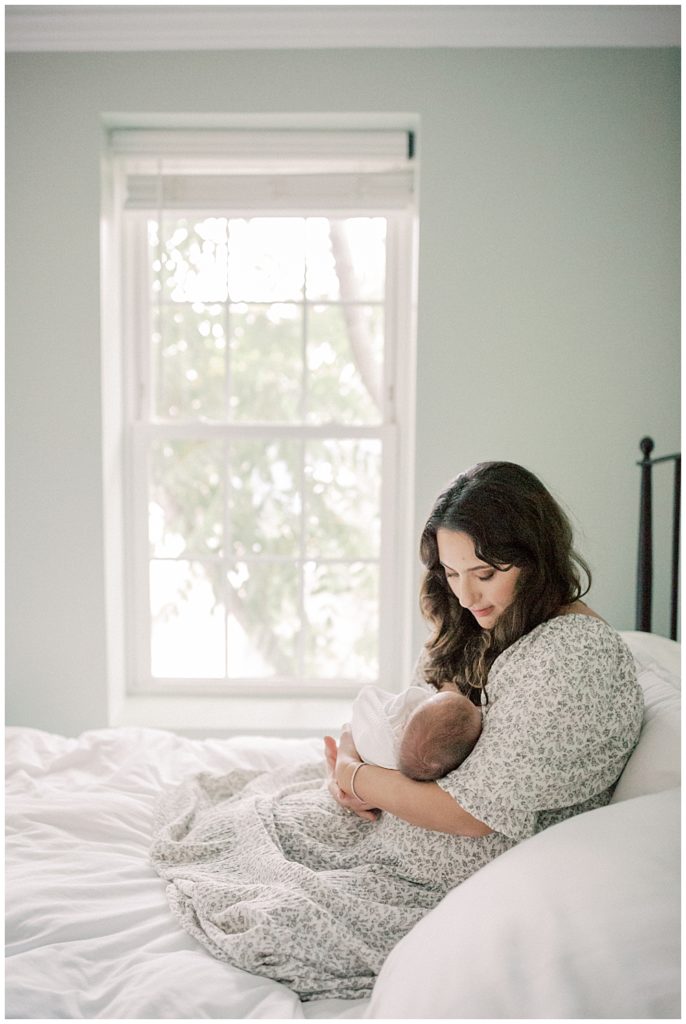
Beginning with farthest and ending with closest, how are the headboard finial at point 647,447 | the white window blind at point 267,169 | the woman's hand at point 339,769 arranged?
the white window blind at point 267,169 → the headboard finial at point 647,447 → the woman's hand at point 339,769

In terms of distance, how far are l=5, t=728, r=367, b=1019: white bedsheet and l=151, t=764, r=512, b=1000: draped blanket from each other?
0.04m

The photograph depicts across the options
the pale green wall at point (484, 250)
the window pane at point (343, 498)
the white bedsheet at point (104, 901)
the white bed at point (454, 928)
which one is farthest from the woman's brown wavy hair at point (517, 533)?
the window pane at point (343, 498)

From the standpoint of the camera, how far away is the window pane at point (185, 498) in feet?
10.4

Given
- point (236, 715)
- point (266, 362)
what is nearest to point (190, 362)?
point (266, 362)

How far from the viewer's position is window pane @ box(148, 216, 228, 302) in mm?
3066

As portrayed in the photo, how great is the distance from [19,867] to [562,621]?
3.65 feet

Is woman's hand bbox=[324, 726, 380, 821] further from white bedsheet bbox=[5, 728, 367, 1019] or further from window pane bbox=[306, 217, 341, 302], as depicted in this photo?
window pane bbox=[306, 217, 341, 302]

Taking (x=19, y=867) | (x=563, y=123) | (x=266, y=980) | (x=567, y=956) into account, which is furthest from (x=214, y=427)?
(x=567, y=956)

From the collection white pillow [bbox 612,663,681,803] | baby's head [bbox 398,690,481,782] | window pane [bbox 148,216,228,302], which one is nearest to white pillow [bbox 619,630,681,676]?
white pillow [bbox 612,663,681,803]

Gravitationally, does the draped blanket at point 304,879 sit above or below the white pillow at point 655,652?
below

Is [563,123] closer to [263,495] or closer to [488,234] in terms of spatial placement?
[488,234]

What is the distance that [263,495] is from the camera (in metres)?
3.15

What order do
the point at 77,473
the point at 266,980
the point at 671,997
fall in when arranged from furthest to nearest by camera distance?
1. the point at 77,473
2. the point at 266,980
3. the point at 671,997

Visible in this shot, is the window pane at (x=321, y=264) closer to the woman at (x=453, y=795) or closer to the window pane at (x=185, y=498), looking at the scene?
the window pane at (x=185, y=498)
